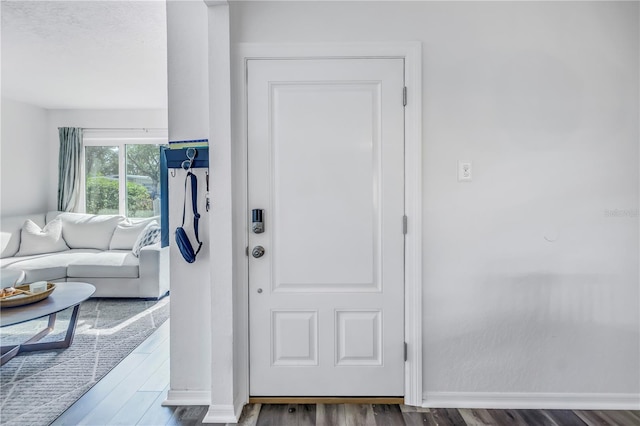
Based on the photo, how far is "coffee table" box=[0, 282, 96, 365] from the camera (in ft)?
6.95

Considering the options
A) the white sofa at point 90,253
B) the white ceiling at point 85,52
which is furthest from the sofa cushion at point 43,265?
the white ceiling at point 85,52

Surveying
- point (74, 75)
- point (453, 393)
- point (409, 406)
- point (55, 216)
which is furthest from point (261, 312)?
point (55, 216)

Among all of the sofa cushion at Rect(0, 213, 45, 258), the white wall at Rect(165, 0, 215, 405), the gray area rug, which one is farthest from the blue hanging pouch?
the sofa cushion at Rect(0, 213, 45, 258)

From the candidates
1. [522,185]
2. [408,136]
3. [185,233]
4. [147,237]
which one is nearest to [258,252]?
[185,233]

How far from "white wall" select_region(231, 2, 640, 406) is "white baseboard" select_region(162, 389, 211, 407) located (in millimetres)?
1242

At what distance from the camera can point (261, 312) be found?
183cm

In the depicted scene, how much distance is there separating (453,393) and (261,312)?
1.17 meters

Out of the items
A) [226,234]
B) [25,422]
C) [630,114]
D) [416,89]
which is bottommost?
[25,422]

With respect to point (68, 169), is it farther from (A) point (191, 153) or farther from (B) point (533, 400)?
(B) point (533, 400)

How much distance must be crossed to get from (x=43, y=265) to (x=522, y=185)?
4.50 meters

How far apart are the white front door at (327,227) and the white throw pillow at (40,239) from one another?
3.57 metres

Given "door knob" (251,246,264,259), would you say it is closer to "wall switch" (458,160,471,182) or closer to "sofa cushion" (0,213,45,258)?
"wall switch" (458,160,471,182)

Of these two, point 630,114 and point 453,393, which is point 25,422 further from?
point 630,114

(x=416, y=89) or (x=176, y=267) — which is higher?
(x=416, y=89)
